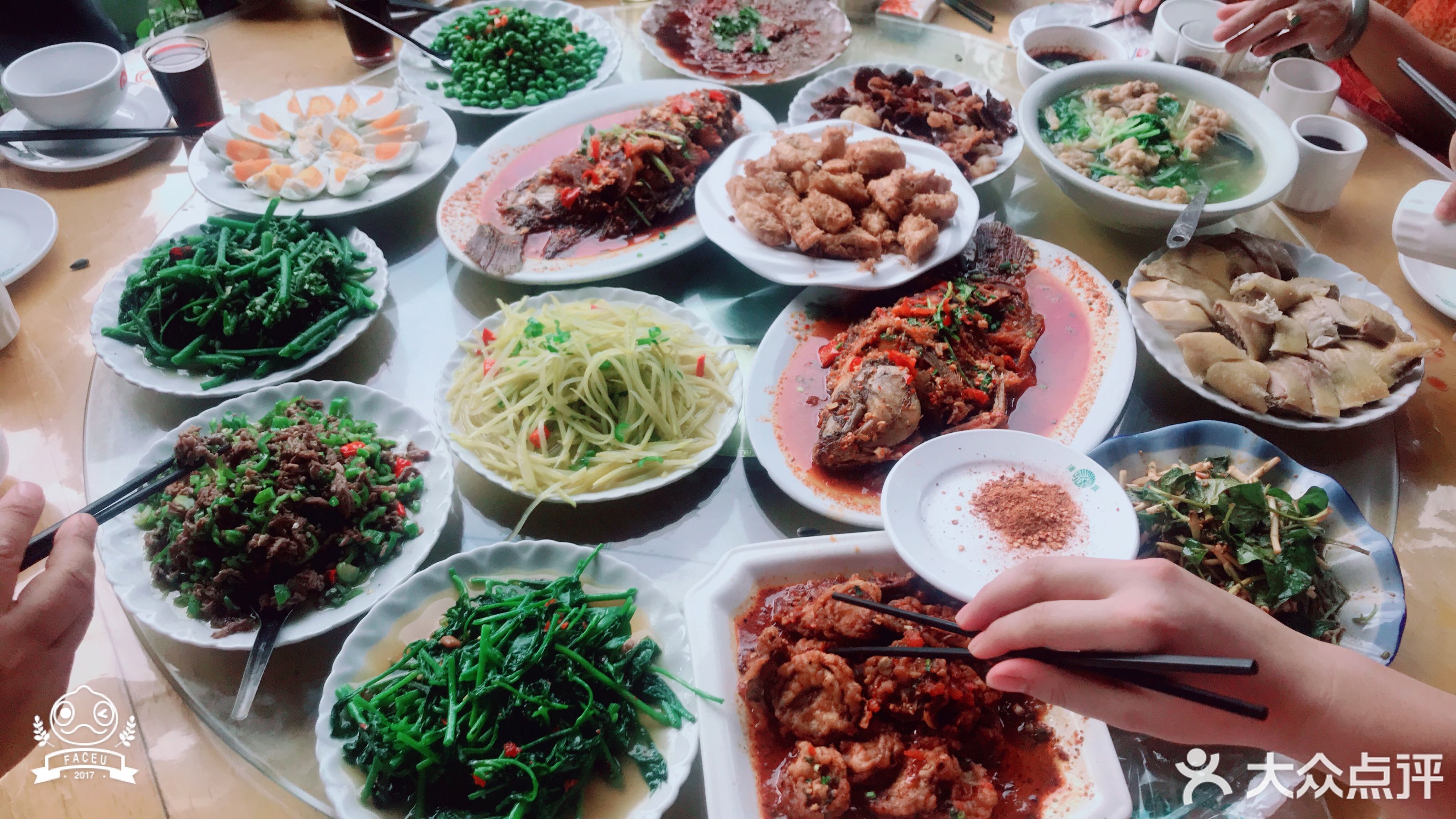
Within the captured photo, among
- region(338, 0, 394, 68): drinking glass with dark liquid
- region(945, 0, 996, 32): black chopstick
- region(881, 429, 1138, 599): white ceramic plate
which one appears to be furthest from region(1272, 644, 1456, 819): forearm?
region(338, 0, 394, 68): drinking glass with dark liquid

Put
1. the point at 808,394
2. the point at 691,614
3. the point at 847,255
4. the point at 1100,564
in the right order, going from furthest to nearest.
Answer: the point at 847,255
the point at 808,394
the point at 691,614
the point at 1100,564

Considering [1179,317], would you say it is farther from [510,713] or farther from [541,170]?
[541,170]

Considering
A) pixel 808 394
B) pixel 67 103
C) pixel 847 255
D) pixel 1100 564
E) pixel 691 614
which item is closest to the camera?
pixel 1100 564

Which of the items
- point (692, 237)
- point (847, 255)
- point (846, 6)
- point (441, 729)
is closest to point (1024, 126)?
point (847, 255)

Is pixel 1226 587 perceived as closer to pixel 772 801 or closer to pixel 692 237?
pixel 772 801

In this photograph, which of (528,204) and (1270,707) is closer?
(1270,707)

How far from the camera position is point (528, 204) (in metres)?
3.42

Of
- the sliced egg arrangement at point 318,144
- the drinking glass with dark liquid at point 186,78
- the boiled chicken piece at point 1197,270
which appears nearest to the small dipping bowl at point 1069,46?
the boiled chicken piece at point 1197,270

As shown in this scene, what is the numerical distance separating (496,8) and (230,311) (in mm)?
2399

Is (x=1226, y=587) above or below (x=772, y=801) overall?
above

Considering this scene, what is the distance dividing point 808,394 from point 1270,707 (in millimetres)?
1526

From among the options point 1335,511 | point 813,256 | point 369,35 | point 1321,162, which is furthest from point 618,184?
point 1321,162

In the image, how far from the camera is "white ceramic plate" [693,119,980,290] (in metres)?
2.91

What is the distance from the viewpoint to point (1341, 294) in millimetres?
2828
